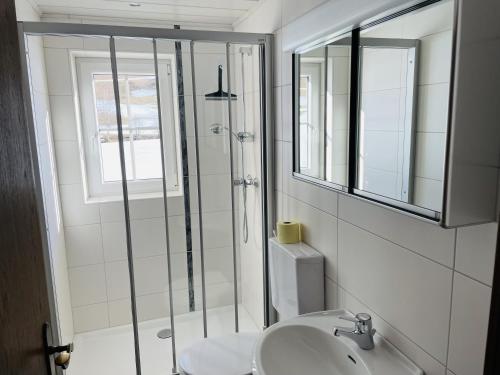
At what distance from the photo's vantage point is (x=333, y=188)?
5.00ft

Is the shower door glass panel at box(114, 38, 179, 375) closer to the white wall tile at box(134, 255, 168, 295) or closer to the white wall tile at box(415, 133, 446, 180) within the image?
the white wall tile at box(134, 255, 168, 295)

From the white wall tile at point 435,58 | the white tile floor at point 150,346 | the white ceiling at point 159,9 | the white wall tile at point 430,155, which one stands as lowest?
the white tile floor at point 150,346

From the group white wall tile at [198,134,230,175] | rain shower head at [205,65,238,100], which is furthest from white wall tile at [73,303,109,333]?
rain shower head at [205,65,238,100]

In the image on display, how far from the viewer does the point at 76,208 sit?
8.78ft

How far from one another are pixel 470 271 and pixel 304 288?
85 centimetres

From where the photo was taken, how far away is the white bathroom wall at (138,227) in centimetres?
223

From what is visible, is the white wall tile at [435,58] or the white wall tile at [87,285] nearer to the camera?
the white wall tile at [435,58]

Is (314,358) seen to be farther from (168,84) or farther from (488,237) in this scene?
(168,84)

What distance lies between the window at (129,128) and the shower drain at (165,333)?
0.90m

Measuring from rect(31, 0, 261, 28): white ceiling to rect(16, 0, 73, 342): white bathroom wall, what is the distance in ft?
0.61

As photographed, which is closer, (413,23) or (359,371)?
(413,23)

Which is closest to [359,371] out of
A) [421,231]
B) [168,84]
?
[421,231]

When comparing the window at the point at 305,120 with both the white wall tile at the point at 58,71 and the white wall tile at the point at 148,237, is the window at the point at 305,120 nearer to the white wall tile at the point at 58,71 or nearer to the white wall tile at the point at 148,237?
the white wall tile at the point at 148,237

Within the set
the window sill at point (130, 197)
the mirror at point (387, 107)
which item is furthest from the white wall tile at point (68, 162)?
the mirror at point (387, 107)
